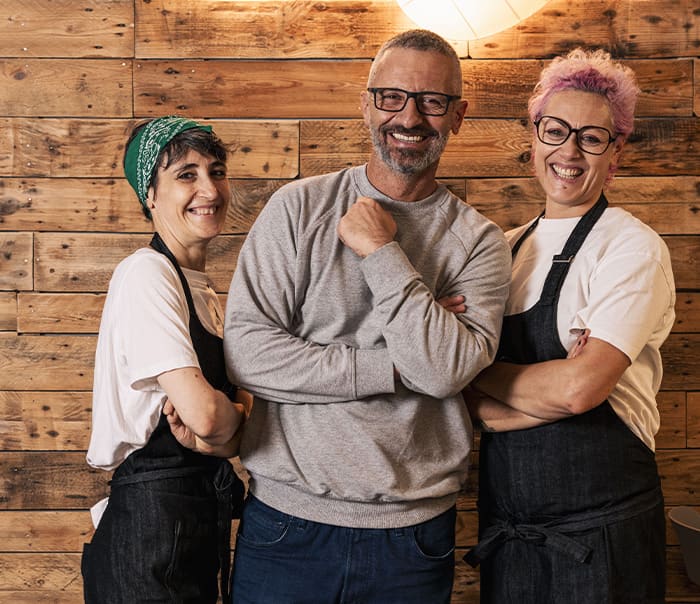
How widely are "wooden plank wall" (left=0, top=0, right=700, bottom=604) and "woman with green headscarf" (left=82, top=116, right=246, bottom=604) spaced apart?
77 centimetres

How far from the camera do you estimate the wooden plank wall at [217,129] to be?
2422mm

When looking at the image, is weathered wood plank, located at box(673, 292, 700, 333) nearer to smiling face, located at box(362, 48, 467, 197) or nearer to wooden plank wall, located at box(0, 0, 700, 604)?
wooden plank wall, located at box(0, 0, 700, 604)

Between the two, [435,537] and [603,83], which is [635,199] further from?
[435,537]

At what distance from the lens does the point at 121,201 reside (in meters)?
2.45

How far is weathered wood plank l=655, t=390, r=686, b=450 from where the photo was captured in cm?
247

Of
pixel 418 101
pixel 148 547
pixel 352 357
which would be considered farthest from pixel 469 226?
pixel 148 547

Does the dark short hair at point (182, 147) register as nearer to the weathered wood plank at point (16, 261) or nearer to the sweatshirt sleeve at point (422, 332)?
the sweatshirt sleeve at point (422, 332)

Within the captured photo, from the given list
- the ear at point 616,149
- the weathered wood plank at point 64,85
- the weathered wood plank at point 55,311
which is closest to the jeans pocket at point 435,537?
the ear at point 616,149

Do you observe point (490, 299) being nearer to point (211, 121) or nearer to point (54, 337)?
point (211, 121)

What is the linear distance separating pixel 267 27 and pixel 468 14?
2.13ft

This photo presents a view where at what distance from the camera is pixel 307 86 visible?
7.97 ft

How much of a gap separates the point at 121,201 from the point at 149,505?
124 centimetres

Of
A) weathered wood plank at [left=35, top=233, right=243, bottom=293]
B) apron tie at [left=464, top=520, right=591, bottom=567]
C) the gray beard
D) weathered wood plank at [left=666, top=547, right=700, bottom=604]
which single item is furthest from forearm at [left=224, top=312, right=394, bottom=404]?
weathered wood plank at [left=666, top=547, right=700, bottom=604]

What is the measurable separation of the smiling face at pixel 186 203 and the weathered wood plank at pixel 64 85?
89 centimetres
